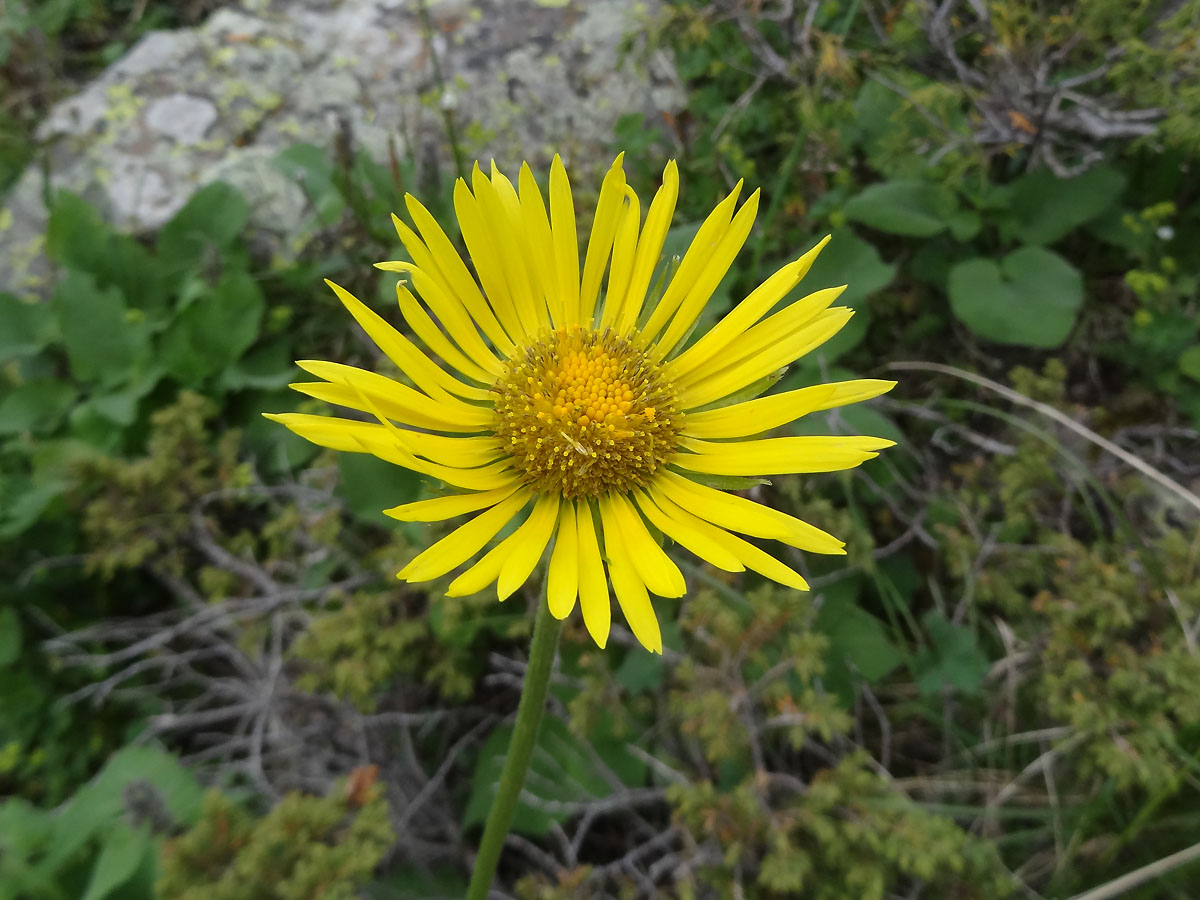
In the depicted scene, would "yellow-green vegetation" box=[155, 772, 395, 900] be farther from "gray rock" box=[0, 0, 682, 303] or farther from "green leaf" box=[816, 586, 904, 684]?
"gray rock" box=[0, 0, 682, 303]

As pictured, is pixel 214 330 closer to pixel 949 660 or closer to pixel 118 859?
pixel 118 859

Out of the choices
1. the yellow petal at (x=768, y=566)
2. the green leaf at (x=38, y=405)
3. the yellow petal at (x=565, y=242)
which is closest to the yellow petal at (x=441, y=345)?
the yellow petal at (x=565, y=242)

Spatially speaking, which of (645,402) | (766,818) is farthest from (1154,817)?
(645,402)

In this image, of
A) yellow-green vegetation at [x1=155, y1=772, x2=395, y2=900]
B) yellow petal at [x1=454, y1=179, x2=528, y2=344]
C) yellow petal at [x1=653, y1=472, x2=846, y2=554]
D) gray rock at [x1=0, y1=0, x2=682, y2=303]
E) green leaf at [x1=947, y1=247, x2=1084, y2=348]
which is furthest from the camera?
gray rock at [x1=0, y1=0, x2=682, y2=303]

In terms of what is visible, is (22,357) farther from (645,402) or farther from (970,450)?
(970,450)

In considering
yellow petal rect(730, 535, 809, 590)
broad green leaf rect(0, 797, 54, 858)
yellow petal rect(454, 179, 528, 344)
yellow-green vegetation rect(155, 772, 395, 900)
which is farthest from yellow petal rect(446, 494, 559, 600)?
broad green leaf rect(0, 797, 54, 858)

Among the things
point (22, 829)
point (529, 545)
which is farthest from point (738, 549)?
point (22, 829)
